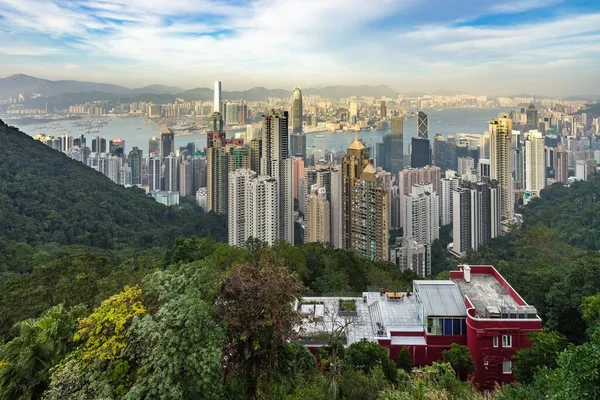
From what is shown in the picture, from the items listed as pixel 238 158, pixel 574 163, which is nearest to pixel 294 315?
pixel 238 158

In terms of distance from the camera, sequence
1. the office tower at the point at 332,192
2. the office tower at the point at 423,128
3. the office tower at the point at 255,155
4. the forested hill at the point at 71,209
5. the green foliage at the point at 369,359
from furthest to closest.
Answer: the office tower at the point at 423,128 → the office tower at the point at 255,155 → the office tower at the point at 332,192 → the forested hill at the point at 71,209 → the green foliage at the point at 369,359

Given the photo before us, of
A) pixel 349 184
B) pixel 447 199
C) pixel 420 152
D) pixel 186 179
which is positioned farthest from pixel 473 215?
pixel 186 179

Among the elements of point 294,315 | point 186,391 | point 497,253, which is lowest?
point 497,253

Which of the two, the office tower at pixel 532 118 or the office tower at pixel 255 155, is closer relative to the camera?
the office tower at pixel 255 155

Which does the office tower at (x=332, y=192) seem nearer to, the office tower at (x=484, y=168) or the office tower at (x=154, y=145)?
the office tower at (x=484, y=168)

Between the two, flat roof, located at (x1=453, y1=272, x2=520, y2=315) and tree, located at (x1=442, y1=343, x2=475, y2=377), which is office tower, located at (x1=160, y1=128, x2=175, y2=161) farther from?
tree, located at (x1=442, y1=343, x2=475, y2=377)

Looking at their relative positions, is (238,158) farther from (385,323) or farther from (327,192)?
(385,323)

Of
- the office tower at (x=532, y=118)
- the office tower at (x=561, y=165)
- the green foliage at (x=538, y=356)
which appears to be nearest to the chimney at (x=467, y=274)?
the green foliage at (x=538, y=356)
